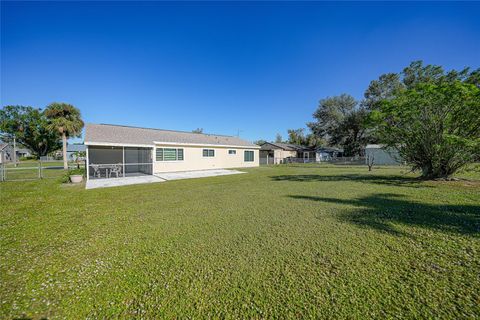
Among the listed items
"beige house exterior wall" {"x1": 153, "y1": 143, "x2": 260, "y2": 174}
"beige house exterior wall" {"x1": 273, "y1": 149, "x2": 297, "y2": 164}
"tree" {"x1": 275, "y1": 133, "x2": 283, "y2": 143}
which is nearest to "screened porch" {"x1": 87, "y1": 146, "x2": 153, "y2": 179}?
"beige house exterior wall" {"x1": 153, "y1": 143, "x2": 260, "y2": 174}

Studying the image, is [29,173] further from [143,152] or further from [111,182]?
[111,182]

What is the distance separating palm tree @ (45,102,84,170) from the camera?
1948 centimetres

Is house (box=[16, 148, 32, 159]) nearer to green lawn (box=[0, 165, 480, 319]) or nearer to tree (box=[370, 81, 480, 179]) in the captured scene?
green lawn (box=[0, 165, 480, 319])

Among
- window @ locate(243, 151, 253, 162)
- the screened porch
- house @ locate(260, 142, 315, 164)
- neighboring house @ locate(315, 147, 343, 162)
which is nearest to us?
the screened porch

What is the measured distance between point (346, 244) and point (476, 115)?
35.5 ft

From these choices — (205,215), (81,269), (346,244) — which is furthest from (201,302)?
(205,215)

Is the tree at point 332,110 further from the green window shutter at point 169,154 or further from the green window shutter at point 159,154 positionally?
the green window shutter at point 159,154

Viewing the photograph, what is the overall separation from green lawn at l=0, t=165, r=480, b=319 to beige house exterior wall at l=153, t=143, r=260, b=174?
10.2 m

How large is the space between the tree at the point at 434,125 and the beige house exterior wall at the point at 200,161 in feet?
45.3

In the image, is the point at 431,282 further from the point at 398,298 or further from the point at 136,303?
the point at 136,303

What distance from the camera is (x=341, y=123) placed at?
37594 millimetres

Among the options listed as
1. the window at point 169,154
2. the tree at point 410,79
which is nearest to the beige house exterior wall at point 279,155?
the tree at point 410,79

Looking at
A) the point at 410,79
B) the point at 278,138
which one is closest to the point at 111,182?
the point at 410,79

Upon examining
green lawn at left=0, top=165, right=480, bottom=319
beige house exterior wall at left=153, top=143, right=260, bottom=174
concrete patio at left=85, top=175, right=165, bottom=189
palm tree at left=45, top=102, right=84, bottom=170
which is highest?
palm tree at left=45, top=102, right=84, bottom=170
